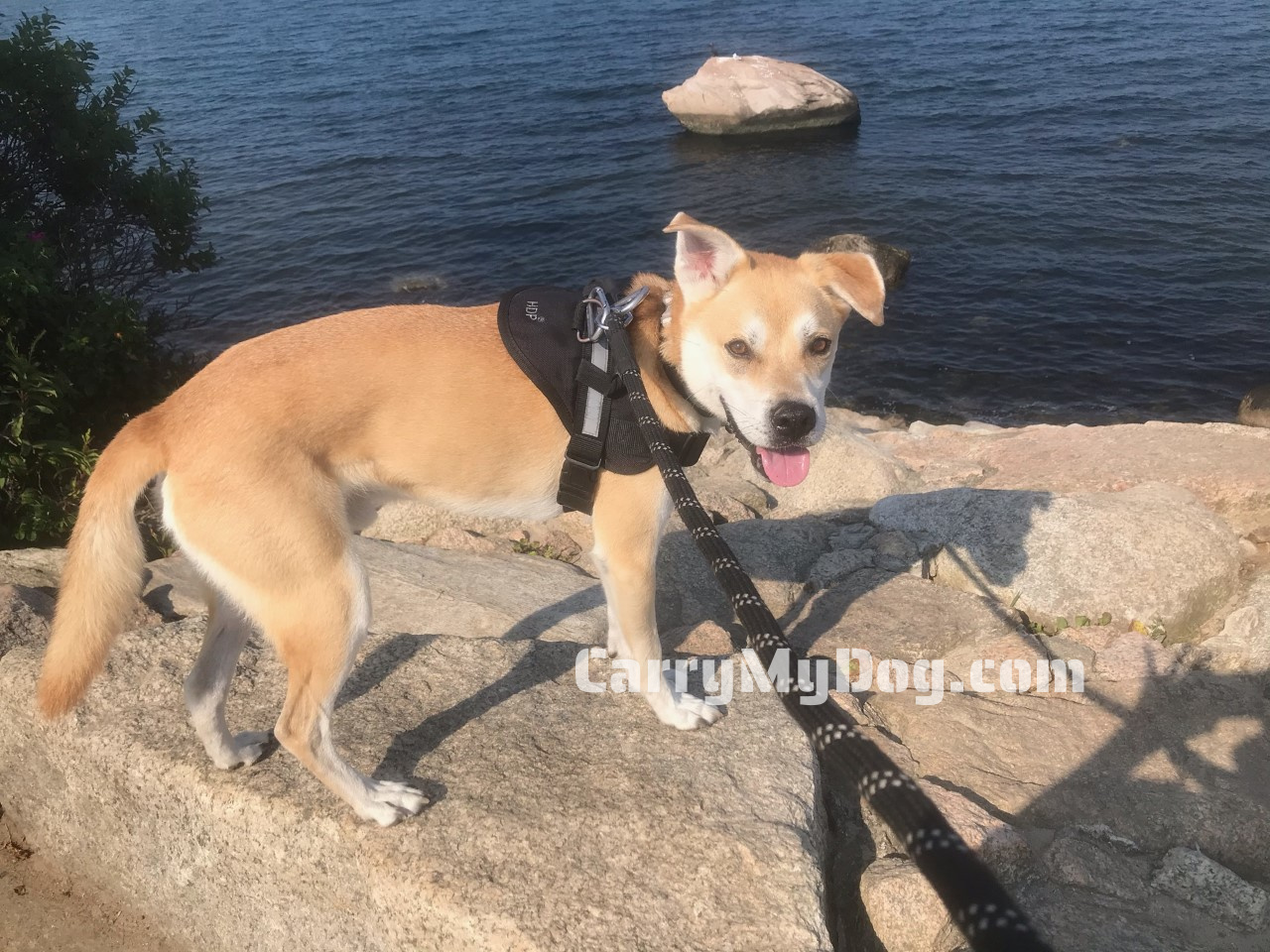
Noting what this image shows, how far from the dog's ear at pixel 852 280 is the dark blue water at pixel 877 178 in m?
11.2

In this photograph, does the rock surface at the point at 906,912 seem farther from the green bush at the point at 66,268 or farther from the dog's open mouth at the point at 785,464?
the green bush at the point at 66,268

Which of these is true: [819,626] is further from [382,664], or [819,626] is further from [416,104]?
[416,104]

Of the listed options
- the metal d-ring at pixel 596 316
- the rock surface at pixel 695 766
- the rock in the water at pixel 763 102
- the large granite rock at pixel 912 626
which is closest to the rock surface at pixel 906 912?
the rock surface at pixel 695 766

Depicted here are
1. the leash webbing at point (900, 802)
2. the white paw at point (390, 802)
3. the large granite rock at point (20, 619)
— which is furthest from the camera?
the large granite rock at point (20, 619)

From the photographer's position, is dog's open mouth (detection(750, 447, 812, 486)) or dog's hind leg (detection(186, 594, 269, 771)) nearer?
dog's hind leg (detection(186, 594, 269, 771))

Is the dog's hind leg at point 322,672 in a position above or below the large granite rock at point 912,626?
above

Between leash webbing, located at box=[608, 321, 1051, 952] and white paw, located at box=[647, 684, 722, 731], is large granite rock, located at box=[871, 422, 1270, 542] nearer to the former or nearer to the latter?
white paw, located at box=[647, 684, 722, 731]

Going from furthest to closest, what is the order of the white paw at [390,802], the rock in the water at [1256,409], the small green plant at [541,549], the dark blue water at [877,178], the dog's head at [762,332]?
1. the dark blue water at [877,178]
2. the rock in the water at [1256,409]
3. the small green plant at [541,549]
4. the dog's head at [762,332]
5. the white paw at [390,802]

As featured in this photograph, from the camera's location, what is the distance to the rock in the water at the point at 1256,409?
13.7m

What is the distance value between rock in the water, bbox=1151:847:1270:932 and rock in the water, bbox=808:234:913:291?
16.5 metres

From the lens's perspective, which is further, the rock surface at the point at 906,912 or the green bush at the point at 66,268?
the green bush at the point at 66,268

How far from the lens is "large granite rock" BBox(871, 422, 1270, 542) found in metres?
7.68

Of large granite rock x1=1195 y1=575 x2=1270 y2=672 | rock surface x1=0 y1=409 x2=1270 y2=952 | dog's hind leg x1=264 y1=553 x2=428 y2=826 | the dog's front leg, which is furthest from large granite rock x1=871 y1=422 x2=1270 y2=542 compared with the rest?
dog's hind leg x1=264 y1=553 x2=428 y2=826

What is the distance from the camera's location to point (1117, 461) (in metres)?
8.77
